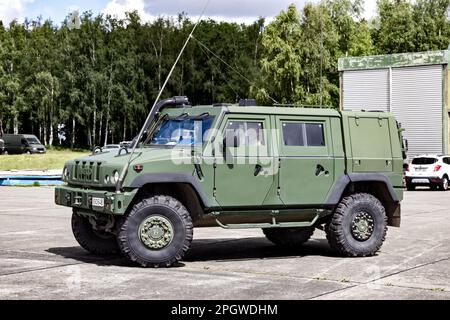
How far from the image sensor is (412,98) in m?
42.0

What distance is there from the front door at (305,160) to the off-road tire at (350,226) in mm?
392

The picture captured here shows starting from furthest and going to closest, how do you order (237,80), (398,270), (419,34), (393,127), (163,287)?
1. (237,80)
2. (419,34)
3. (393,127)
4. (398,270)
5. (163,287)

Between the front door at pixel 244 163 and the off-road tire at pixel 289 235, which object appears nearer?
the front door at pixel 244 163

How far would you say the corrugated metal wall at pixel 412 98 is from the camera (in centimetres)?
→ 4134

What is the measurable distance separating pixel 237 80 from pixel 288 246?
73.0 metres

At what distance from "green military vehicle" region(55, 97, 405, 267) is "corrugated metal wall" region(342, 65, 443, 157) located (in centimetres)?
3110

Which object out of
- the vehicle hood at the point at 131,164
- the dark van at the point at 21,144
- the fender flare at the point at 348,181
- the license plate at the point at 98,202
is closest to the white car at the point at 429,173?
the fender flare at the point at 348,181

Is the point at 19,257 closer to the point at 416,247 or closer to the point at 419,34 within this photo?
the point at 416,247

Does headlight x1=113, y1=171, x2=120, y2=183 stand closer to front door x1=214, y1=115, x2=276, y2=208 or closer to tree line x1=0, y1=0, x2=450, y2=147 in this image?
front door x1=214, y1=115, x2=276, y2=208

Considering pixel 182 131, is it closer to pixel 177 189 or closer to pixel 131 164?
pixel 177 189

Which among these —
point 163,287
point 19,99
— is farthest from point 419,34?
point 163,287

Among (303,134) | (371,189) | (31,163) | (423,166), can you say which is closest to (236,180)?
(303,134)

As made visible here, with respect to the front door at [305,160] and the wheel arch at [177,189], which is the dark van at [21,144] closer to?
the front door at [305,160]
